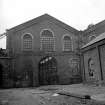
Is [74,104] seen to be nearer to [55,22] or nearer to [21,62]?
[21,62]

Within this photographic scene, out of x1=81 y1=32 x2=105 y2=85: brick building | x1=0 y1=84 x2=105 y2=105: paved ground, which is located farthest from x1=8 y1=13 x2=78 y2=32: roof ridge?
x1=0 y1=84 x2=105 y2=105: paved ground

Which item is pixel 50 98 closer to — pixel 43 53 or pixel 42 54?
pixel 42 54

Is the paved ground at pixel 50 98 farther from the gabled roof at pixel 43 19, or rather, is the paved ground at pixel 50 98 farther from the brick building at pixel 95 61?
the gabled roof at pixel 43 19

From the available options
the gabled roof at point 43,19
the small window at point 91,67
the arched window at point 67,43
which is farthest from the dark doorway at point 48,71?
the small window at point 91,67

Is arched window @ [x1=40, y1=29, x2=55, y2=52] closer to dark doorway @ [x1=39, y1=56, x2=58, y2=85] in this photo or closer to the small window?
dark doorway @ [x1=39, y1=56, x2=58, y2=85]

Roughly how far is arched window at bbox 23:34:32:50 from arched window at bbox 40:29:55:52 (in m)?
1.75

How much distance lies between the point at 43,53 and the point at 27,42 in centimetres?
282

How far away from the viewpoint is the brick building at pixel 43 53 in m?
21.7

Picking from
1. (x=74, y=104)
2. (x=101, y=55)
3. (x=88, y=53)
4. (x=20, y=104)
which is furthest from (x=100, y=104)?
(x=88, y=53)

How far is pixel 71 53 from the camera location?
23469 millimetres

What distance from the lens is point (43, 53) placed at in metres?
22.6

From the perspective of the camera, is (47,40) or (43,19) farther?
(43,19)

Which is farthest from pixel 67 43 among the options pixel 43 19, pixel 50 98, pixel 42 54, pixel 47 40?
pixel 50 98

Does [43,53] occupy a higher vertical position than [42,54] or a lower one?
higher
